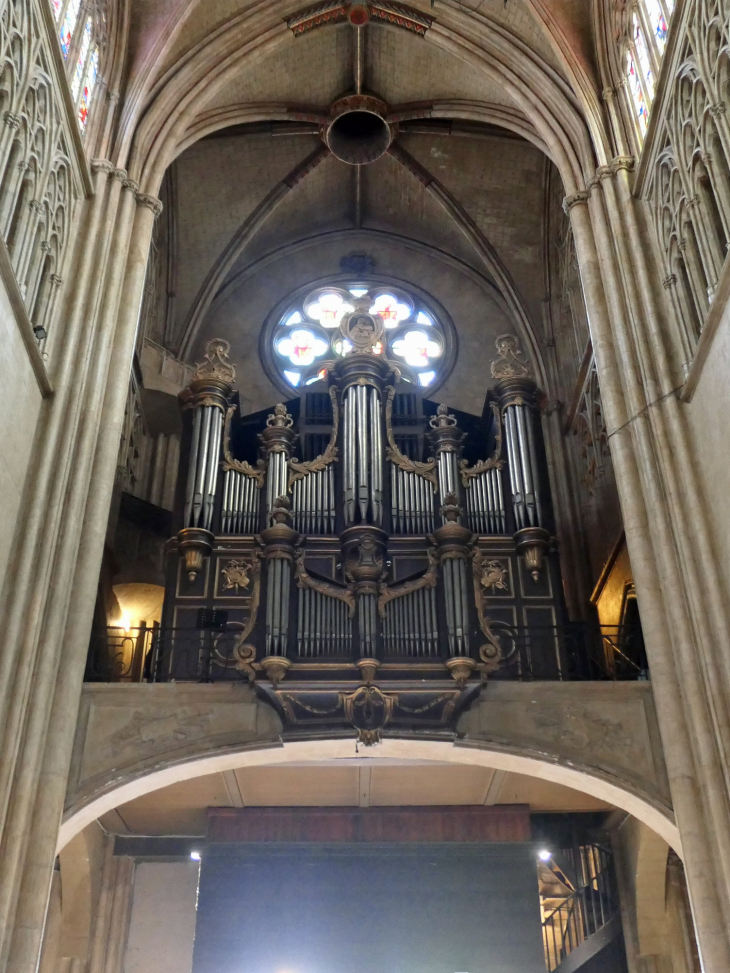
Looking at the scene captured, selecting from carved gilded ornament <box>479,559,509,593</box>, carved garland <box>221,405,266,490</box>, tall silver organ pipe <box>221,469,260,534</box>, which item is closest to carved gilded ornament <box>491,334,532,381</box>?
carved gilded ornament <box>479,559,509,593</box>

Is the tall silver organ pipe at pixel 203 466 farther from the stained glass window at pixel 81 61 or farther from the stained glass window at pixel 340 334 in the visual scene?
the stained glass window at pixel 340 334

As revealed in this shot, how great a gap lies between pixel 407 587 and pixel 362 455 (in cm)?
209

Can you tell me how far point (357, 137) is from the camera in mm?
15961

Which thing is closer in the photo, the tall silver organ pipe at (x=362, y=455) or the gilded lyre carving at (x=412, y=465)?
the tall silver organ pipe at (x=362, y=455)

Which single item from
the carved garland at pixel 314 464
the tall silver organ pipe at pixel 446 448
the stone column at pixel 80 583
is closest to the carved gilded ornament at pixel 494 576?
the tall silver organ pipe at pixel 446 448

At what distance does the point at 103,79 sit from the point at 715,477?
8.87 meters

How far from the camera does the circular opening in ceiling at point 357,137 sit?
15.9m

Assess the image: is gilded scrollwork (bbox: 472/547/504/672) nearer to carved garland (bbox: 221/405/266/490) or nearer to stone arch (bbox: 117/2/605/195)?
carved garland (bbox: 221/405/266/490)

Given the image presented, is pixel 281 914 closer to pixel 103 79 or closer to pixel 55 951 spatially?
pixel 55 951

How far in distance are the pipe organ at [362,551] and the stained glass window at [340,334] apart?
367 centimetres

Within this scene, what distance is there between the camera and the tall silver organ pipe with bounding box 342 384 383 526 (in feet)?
40.1

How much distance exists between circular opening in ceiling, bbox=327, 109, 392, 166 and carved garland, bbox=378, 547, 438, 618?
726 cm

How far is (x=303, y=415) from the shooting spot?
46.4ft

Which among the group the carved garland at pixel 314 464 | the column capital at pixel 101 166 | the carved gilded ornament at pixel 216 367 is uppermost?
the column capital at pixel 101 166
